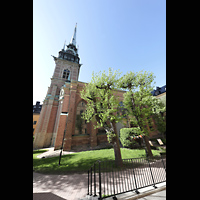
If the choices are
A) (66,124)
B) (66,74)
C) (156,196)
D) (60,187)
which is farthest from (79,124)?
(66,74)

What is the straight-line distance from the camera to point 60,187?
4.80 metres

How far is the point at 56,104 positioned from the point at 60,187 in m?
15.7

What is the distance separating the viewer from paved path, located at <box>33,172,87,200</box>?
4.12 metres

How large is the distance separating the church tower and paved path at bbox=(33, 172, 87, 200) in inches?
317

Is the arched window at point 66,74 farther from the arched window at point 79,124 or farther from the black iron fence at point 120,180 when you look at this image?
the black iron fence at point 120,180

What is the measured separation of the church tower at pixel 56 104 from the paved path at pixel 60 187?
8.06 m

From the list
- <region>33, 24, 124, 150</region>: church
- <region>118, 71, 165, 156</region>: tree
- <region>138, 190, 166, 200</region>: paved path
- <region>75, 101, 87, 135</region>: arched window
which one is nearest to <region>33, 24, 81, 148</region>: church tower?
<region>33, 24, 124, 150</region>: church

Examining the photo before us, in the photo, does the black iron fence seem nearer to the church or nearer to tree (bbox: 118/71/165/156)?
tree (bbox: 118/71/165/156)

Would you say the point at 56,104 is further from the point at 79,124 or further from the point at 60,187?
the point at 60,187
